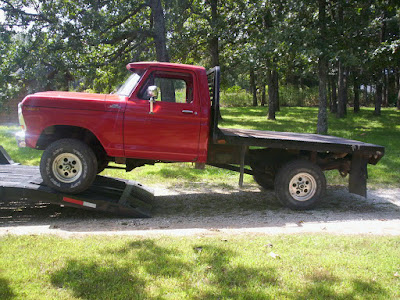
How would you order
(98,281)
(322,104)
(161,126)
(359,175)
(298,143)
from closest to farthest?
(98,281)
(161,126)
(298,143)
(359,175)
(322,104)

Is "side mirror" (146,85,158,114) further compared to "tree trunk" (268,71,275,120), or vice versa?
"tree trunk" (268,71,275,120)

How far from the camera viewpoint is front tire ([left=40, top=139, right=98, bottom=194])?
6.19 m

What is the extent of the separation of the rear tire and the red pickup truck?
17mm

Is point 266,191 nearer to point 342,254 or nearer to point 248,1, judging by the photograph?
point 342,254

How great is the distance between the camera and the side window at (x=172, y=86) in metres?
6.56

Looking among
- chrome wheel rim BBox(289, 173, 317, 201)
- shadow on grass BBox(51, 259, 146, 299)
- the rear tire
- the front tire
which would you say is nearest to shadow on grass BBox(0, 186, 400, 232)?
the rear tire

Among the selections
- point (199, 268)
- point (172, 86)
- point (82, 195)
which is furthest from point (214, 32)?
point (199, 268)

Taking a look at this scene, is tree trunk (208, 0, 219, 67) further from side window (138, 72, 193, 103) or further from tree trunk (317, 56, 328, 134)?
side window (138, 72, 193, 103)

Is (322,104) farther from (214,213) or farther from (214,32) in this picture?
(214,213)

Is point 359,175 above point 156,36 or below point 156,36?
below

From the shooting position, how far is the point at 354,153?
712 centimetres

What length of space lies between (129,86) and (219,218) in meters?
2.66

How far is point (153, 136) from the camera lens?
6.43 m

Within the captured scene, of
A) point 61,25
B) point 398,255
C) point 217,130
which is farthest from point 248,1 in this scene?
point 398,255
